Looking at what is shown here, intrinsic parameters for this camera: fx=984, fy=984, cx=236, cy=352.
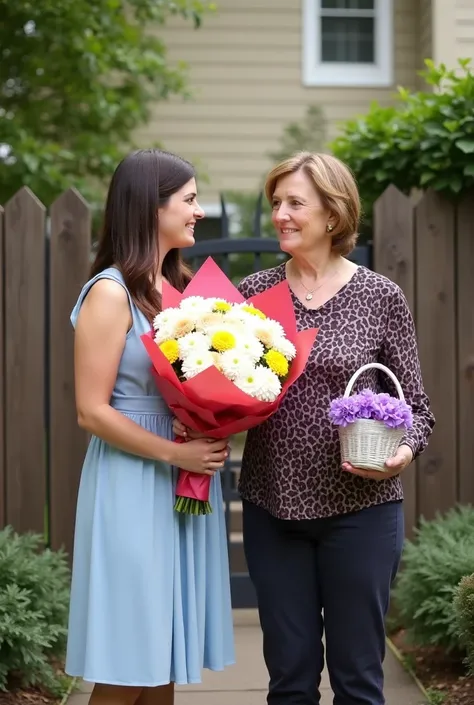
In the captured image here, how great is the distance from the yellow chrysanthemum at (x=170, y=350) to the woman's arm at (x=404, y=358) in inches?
24.8

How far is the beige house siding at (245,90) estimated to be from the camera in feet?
29.8

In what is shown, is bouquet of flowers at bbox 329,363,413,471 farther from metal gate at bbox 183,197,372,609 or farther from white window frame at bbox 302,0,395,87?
Result: white window frame at bbox 302,0,395,87

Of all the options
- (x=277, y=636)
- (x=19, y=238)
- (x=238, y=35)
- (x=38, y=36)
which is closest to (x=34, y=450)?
(x=19, y=238)

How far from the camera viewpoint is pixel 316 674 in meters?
2.88

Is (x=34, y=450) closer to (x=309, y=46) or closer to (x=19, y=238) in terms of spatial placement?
(x=19, y=238)

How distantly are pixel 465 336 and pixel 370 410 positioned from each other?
2553mm

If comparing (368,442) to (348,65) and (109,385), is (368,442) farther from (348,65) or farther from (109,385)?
(348,65)

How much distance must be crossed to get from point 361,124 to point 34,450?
7.67ft

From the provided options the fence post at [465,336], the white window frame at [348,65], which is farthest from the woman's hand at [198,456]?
the white window frame at [348,65]

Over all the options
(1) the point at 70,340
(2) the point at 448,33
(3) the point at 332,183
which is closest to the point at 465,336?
(1) the point at 70,340

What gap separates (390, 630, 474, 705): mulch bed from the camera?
154 inches

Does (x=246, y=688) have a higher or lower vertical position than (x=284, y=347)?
lower

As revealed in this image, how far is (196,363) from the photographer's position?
8.45 ft

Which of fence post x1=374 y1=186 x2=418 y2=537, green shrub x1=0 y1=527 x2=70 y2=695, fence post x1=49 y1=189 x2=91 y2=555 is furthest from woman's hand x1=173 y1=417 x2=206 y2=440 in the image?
fence post x1=374 y1=186 x2=418 y2=537
